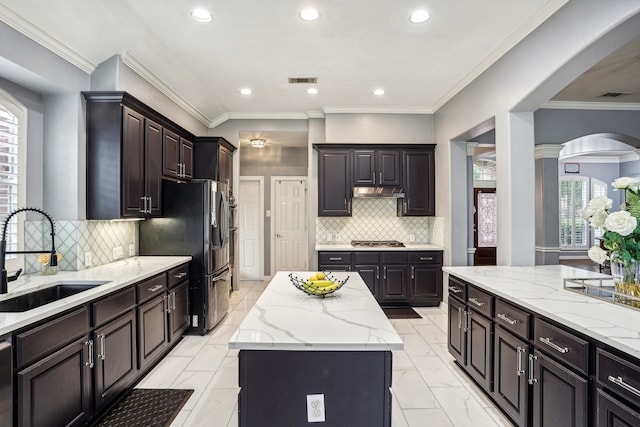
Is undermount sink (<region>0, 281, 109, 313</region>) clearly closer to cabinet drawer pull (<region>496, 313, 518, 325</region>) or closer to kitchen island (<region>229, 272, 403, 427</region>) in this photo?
kitchen island (<region>229, 272, 403, 427</region>)

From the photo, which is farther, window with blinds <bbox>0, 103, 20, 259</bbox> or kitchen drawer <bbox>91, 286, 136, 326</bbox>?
window with blinds <bbox>0, 103, 20, 259</bbox>

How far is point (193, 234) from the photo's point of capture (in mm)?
3785

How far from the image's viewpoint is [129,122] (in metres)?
3.09

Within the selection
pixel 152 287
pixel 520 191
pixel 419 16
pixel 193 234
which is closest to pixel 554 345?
pixel 520 191

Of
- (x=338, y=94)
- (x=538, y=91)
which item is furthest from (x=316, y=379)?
(x=338, y=94)

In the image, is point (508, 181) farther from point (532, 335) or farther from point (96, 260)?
point (96, 260)

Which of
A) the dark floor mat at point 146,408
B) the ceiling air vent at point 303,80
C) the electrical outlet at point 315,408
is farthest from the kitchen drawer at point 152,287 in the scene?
the ceiling air vent at point 303,80

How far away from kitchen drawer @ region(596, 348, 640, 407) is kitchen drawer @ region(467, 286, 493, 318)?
892mm

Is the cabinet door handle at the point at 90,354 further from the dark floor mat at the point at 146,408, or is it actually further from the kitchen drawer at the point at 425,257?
the kitchen drawer at the point at 425,257

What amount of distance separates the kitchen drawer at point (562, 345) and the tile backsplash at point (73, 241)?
3471mm

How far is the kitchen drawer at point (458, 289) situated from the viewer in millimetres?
2795

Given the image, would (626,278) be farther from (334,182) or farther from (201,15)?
(334,182)

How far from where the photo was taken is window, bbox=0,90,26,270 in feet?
8.38

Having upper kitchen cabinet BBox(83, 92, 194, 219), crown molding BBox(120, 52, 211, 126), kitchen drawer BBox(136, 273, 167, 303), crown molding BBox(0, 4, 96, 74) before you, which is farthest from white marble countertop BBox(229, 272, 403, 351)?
crown molding BBox(120, 52, 211, 126)
